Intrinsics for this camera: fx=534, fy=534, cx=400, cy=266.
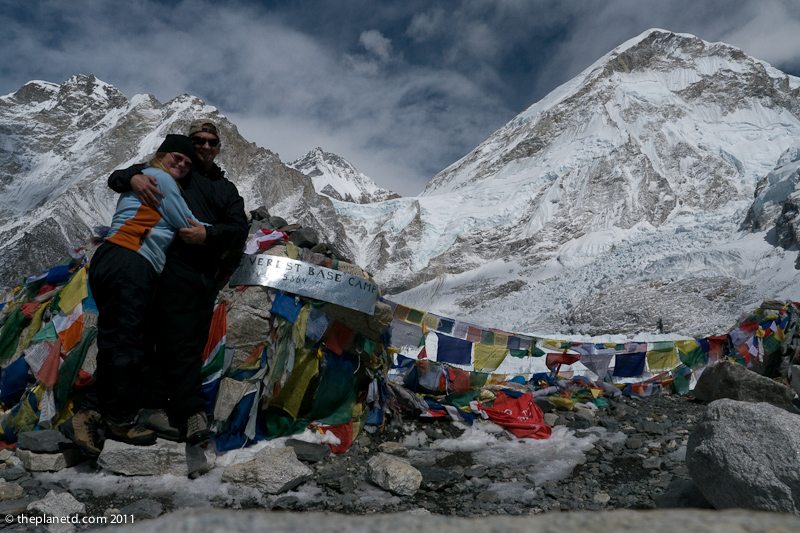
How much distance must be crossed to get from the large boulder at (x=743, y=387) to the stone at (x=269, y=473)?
503 cm

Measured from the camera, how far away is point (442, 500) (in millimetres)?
3371

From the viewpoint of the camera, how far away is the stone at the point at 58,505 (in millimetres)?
2752

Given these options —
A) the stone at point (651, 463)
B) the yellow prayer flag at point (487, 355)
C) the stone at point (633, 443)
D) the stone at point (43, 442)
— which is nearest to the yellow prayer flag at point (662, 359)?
the yellow prayer flag at point (487, 355)

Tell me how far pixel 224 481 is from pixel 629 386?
647 cm

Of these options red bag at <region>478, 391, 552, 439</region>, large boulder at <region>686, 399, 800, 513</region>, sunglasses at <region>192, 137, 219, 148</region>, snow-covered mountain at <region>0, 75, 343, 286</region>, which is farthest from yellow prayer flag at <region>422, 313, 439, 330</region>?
snow-covered mountain at <region>0, 75, 343, 286</region>

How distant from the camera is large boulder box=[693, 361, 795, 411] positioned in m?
5.92

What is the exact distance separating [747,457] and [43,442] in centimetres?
407

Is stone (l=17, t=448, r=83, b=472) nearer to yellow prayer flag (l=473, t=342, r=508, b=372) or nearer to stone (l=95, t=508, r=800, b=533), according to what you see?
stone (l=95, t=508, r=800, b=533)

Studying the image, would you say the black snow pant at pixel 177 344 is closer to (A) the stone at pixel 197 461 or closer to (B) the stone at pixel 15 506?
(A) the stone at pixel 197 461

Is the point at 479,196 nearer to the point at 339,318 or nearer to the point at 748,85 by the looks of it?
the point at 748,85

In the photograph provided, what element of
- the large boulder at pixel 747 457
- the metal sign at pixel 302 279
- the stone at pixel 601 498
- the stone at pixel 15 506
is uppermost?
the metal sign at pixel 302 279

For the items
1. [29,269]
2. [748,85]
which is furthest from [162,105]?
[748,85]

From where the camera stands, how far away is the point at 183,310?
11.9ft

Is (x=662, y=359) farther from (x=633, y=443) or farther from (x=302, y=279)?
(x=302, y=279)
